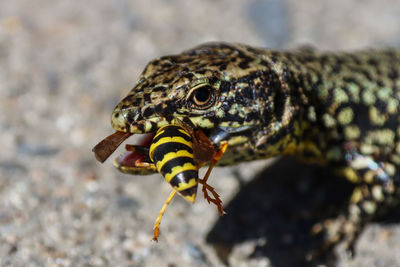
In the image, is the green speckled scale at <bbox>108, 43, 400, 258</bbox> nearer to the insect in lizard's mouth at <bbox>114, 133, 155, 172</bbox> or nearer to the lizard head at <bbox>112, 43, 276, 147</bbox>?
the lizard head at <bbox>112, 43, 276, 147</bbox>

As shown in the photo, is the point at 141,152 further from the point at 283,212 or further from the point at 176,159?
the point at 283,212

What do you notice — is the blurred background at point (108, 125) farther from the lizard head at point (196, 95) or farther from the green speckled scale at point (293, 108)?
the lizard head at point (196, 95)

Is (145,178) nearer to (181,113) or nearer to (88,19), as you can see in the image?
(181,113)

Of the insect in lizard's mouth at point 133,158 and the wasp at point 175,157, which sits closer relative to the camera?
the wasp at point 175,157

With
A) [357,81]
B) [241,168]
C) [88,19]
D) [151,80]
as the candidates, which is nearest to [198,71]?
[151,80]

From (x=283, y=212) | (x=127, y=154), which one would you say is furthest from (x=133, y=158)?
(x=283, y=212)

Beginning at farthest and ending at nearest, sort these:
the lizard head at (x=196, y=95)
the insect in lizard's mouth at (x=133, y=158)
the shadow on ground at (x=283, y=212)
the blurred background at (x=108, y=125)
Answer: the shadow on ground at (x=283, y=212)
the blurred background at (x=108, y=125)
the insect in lizard's mouth at (x=133, y=158)
the lizard head at (x=196, y=95)

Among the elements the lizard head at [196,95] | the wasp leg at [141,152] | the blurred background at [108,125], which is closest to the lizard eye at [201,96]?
the lizard head at [196,95]
